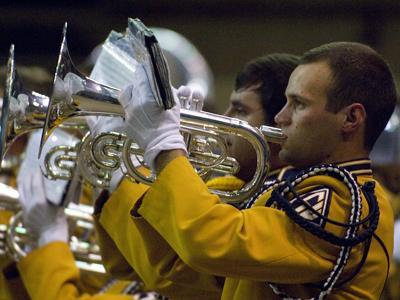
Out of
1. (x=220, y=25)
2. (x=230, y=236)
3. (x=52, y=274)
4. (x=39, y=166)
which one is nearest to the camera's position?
(x=230, y=236)

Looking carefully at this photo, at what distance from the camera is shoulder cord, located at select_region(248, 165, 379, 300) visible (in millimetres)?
2342

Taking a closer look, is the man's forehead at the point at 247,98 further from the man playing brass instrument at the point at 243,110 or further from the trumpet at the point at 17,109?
the trumpet at the point at 17,109

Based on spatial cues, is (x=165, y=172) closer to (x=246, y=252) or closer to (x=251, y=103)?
(x=246, y=252)

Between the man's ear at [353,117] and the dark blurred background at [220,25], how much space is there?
16.0 ft

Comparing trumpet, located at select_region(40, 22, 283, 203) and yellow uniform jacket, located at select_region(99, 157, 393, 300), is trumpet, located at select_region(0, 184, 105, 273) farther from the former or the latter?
yellow uniform jacket, located at select_region(99, 157, 393, 300)

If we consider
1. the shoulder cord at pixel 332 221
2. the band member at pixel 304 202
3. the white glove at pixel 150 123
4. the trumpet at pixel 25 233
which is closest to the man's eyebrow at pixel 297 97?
the band member at pixel 304 202

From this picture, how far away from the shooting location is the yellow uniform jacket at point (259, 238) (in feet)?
7.61

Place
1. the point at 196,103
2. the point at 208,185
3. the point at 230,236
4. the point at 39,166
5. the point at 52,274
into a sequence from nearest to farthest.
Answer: the point at 230,236
the point at 196,103
the point at 208,185
the point at 39,166
the point at 52,274

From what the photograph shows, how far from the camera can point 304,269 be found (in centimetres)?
235

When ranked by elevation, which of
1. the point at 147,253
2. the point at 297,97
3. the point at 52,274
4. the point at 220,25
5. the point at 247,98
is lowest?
the point at 52,274

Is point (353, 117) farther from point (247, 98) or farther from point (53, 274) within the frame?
point (53, 274)

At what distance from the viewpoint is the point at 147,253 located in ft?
9.00

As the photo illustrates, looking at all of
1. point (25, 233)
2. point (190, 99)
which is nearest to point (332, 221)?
point (190, 99)

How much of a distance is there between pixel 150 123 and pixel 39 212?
49.6 inches
